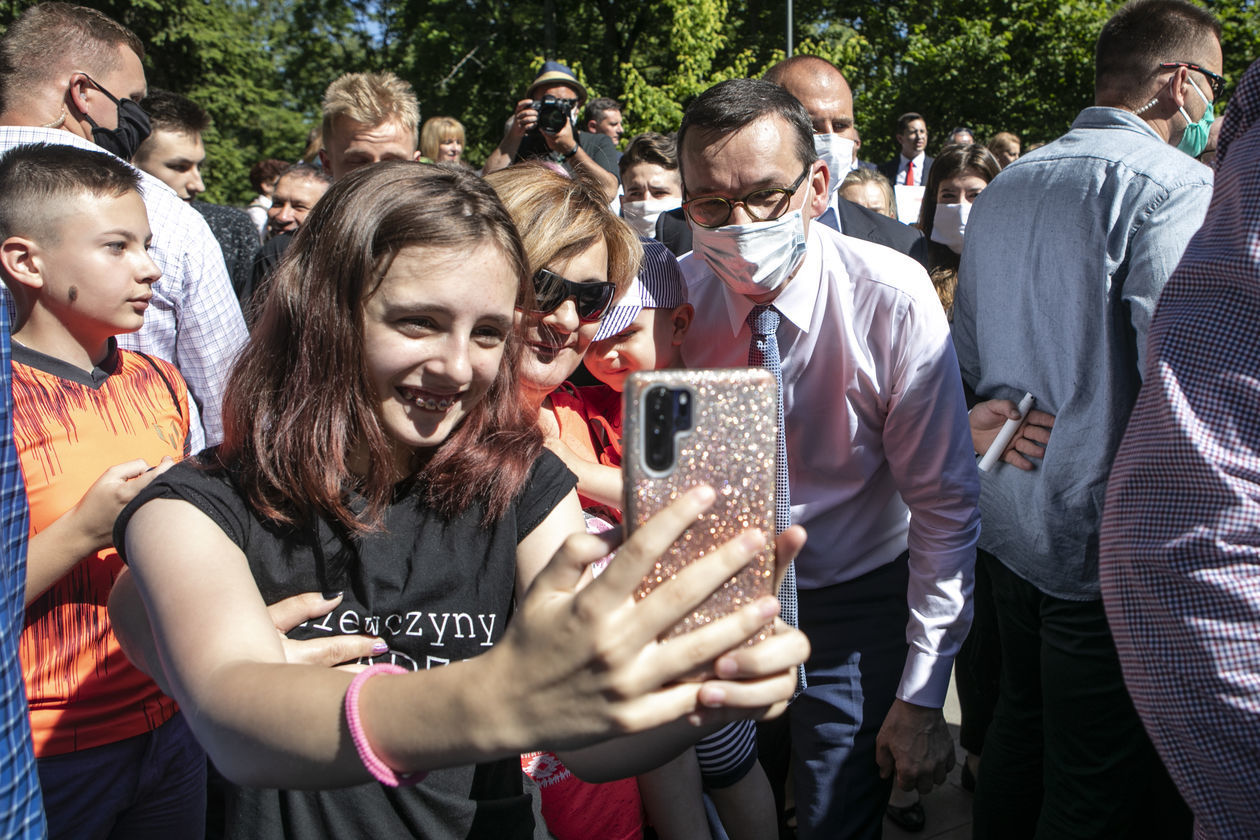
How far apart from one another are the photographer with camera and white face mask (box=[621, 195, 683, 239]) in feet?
0.48

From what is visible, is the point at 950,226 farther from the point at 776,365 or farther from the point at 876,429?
the point at 776,365

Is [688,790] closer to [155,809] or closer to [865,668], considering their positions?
[865,668]

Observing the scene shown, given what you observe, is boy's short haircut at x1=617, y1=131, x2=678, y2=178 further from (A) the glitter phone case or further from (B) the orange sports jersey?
(A) the glitter phone case

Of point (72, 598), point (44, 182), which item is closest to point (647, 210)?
point (44, 182)

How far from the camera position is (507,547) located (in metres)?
1.42

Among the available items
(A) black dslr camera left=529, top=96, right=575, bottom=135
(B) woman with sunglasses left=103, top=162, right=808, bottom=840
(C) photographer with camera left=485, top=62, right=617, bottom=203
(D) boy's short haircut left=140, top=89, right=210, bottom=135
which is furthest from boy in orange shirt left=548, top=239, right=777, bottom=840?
(D) boy's short haircut left=140, top=89, right=210, bottom=135

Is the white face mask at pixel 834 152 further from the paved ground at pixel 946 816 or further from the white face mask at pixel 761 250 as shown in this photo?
the paved ground at pixel 946 816

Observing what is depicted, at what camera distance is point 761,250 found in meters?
2.28

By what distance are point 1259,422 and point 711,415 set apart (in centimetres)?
63

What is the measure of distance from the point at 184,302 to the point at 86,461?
1.05 m

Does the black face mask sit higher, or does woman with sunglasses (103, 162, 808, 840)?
the black face mask

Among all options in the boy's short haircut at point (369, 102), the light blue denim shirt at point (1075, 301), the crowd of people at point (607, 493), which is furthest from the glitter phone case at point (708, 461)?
the boy's short haircut at point (369, 102)

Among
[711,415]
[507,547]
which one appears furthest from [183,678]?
[711,415]

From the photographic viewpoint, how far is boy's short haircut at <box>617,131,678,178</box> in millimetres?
5258
